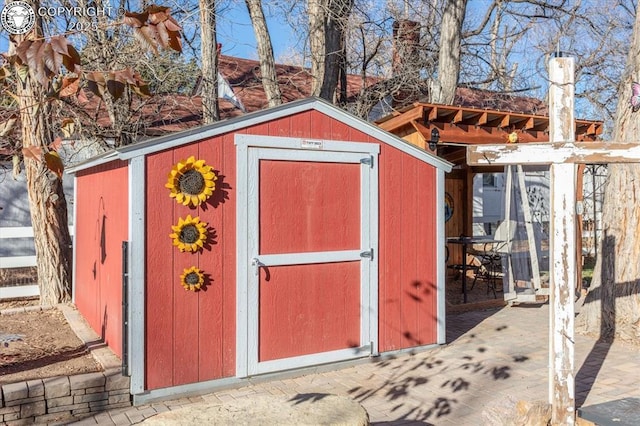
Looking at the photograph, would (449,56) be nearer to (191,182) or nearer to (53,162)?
(191,182)

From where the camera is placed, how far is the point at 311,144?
18.6ft

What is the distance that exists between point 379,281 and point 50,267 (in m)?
4.88

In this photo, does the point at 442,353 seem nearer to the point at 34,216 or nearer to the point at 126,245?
the point at 126,245

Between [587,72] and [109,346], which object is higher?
[587,72]

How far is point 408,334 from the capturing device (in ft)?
20.8

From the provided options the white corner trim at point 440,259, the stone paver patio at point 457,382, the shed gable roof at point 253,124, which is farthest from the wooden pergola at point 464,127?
the stone paver patio at point 457,382

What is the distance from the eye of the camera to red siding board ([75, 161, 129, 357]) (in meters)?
5.33

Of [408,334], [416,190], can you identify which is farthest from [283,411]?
[416,190]

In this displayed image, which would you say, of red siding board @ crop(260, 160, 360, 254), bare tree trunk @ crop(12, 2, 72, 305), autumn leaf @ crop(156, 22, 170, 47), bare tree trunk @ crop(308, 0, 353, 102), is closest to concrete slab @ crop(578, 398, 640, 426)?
red siding board @ crop(260, 160, 360, 254)

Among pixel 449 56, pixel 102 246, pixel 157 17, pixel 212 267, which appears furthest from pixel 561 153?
pixel 449 56

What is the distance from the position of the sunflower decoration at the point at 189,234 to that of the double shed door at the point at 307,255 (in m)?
0.48

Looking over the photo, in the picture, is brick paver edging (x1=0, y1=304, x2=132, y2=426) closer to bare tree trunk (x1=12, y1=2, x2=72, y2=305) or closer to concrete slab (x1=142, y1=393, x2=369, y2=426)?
concrete slab (x1=142, y1=393, x2=369, y2=426)

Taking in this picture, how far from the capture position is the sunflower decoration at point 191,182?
4980mm

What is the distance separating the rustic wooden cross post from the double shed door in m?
2.25
